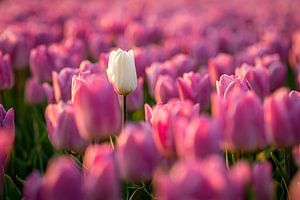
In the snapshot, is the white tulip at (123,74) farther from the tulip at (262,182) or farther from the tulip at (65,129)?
the tulip at (262,182)

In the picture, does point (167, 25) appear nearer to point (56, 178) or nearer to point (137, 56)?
point (137, 56)

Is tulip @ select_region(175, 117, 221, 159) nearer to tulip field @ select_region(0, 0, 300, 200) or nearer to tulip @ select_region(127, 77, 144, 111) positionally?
tulip field @ select_region(0, 0, 300, 200)

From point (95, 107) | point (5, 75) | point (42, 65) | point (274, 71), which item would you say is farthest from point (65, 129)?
point (274, 71)

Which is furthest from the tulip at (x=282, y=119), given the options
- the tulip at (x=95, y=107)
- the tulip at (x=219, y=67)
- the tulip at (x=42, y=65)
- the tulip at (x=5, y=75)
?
the tulip at (x=42, y=65)

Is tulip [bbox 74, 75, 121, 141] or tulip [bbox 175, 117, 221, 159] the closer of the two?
tulip [bbox 175, 117, 221, 159]

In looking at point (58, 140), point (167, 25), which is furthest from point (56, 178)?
point (167, 25)

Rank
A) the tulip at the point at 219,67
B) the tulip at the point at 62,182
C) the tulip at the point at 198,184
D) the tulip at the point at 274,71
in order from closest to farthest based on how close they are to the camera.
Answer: the tulip at the point at 198,184 < the tulip at the point at 62,182 < the tulip at the point at 274,71 < the tulip at the point at 219,67

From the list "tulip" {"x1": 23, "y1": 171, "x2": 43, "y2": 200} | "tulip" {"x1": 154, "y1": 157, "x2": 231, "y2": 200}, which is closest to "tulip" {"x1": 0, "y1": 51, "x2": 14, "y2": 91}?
"tulip" {"x1": 23, "y1": 171, "x2": 43, "y2": 200}
